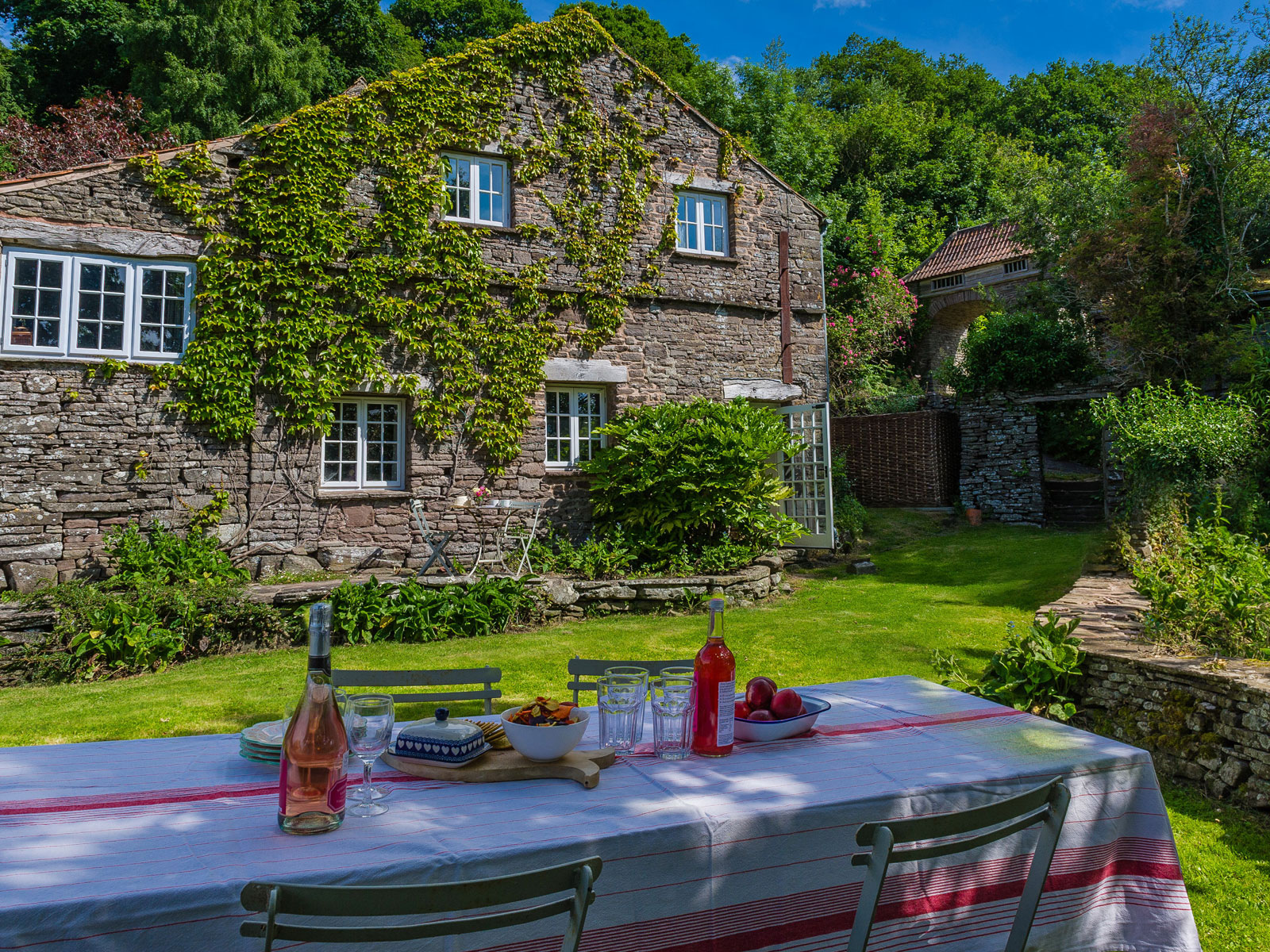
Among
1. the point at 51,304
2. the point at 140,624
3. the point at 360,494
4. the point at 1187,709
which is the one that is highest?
the point at 51,304

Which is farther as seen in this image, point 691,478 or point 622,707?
point 691,478

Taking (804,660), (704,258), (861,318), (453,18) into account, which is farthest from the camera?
(453,18)

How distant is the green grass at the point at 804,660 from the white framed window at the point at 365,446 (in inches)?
109

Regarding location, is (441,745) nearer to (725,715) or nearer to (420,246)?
(725,715)

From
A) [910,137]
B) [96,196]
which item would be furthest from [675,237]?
[910,137]

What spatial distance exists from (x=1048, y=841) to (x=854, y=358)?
54.2 ft

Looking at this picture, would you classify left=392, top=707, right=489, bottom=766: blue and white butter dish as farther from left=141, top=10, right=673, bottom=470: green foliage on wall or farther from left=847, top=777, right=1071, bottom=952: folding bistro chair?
left=141, top=10, right=673, bottom=470: green foliage on wall

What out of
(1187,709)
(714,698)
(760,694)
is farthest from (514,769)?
(1187,709)

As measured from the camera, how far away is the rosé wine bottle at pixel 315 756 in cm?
165

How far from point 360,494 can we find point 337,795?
7995 mm

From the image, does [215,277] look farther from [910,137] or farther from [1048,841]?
[910,137]

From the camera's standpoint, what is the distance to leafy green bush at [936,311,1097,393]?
15148 mm

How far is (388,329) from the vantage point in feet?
31.0

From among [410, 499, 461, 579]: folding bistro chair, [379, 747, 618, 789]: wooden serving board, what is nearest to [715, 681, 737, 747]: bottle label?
[379, 747, 618, 789]: wooden serving board
